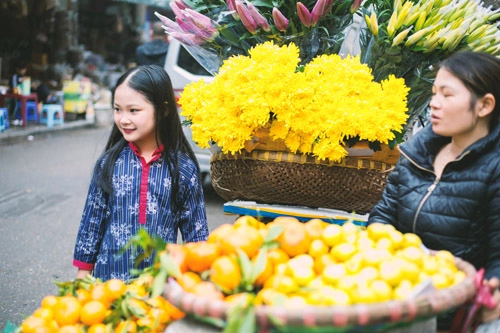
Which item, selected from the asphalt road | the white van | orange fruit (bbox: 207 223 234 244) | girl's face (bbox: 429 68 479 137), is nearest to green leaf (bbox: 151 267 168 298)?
orange fruit (bbox: 207 223 234 244)

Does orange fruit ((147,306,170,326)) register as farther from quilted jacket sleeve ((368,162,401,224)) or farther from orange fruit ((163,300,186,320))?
quilted jacket sleeve ((368,162,401,224))

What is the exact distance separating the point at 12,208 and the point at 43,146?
17.3 feet

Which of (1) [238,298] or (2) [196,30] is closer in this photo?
(1) [238,298]

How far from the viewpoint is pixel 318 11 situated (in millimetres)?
2564

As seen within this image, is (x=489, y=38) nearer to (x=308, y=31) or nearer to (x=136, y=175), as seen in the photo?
(x=308, y=31)

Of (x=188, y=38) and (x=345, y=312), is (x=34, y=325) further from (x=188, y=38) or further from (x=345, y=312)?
(x=188, y=38)

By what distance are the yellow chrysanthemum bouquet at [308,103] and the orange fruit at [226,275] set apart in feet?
3.20

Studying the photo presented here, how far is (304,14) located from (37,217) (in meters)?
4.98

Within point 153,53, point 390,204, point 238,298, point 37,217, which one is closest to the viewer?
point 238,298

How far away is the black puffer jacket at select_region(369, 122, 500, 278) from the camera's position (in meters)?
2.01

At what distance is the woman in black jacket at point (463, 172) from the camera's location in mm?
1997

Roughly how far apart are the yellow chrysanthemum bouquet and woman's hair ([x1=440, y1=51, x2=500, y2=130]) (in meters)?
0.51

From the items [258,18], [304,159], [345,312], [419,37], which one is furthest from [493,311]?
[258,18]

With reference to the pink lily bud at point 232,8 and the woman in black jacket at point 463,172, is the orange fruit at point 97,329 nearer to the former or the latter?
the woman in black jacket at point 463,172
